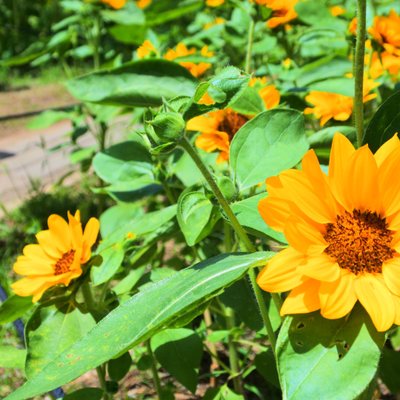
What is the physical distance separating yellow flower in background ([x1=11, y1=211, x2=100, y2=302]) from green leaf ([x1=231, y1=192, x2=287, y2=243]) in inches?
12.2

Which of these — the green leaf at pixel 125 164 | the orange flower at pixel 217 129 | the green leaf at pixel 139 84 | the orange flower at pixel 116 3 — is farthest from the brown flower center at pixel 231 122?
the orange flower at pixel 116 3

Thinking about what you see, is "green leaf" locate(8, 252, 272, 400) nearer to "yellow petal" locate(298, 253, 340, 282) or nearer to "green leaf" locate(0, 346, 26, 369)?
"yellow petal" locate(298, 253, 340, 282)

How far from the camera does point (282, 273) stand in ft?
2.17

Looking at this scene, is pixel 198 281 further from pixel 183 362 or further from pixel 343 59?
pixel 343 59

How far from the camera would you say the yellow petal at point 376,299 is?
621 millimetres

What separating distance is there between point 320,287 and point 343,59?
0.92m

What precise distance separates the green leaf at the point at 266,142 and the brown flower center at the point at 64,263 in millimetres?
329

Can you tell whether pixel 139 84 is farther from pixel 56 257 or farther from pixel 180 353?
pixel 180 353

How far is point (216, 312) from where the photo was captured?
1.36 metres

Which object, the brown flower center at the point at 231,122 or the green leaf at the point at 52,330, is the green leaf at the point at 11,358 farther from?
the brown flower center at the point at 231,122

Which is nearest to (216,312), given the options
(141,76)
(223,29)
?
(141,76)

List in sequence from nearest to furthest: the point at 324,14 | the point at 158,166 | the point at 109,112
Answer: the point at 158,166
the point at 324,14
the point at 109,112

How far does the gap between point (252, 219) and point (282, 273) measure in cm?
14

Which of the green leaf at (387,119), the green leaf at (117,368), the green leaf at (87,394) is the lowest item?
the green leaf at (87,394)
